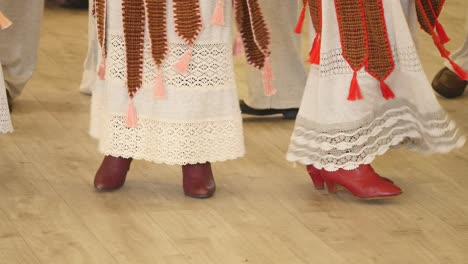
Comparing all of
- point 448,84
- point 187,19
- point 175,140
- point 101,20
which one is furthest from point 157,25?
point 448,84

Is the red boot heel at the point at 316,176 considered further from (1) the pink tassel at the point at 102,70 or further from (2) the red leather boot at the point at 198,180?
(1) the pink tassel at the point at 102,70

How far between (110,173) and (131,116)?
0.21m

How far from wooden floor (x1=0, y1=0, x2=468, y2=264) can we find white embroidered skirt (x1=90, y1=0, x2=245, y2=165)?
144 mm

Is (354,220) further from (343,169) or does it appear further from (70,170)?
(70,170)

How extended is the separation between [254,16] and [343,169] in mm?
437

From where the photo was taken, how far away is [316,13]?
2971 mm

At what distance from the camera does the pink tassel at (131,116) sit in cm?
294

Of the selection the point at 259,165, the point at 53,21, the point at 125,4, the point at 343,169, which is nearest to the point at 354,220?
the point at 343,169

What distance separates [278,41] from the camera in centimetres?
366

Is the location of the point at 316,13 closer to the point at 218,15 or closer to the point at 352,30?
the point at 352,30

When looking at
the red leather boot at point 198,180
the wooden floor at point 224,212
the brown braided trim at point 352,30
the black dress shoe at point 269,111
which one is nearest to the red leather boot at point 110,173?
the wooden floor at point 224,212

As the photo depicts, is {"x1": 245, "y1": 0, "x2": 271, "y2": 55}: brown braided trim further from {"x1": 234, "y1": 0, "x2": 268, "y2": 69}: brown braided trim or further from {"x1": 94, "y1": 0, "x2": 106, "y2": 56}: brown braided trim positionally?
{"x1": 94, "y1": 0, "x2": 106, "y2": 56}: brown braided trim

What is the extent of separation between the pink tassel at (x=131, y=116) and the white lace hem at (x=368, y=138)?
40 cm

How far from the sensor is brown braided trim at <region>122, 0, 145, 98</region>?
2.89 metres
